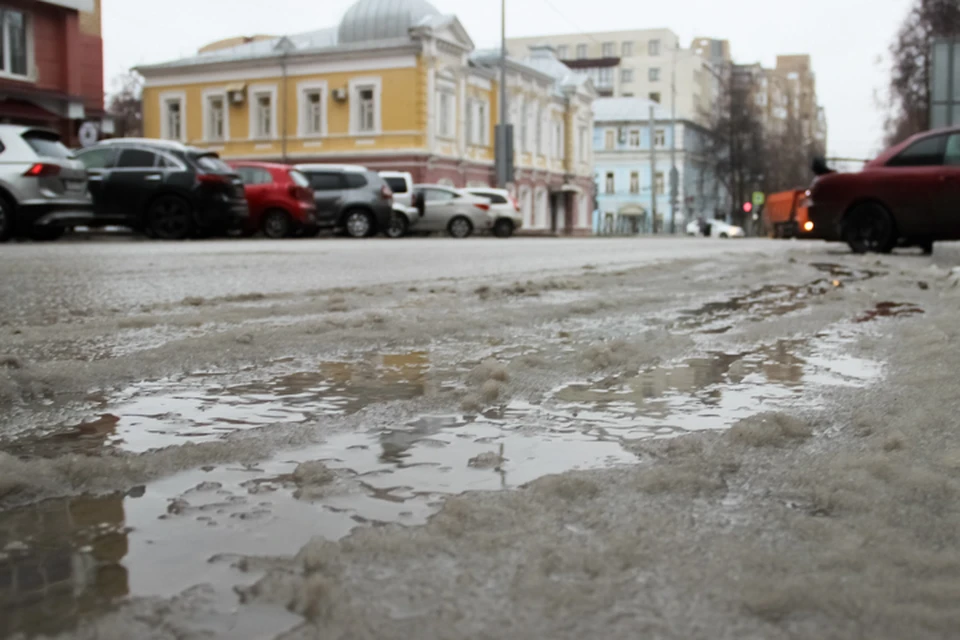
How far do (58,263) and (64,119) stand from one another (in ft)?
70.4

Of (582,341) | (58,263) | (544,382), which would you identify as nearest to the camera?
(544,382)

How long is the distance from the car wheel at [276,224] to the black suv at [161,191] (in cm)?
411

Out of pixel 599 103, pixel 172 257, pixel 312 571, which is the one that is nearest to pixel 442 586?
pixel 312 571

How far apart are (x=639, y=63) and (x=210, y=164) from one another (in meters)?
90.3

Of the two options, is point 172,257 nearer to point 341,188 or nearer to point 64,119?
point 341,188

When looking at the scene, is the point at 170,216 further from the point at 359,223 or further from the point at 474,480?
the point at 474,480

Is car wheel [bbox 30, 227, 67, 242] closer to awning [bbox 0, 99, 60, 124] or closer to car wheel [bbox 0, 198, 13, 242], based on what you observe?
car wheel [bbox 0, 198, 13, 242]

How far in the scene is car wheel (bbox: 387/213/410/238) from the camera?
94.9 ft

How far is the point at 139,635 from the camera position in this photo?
135 centimetres

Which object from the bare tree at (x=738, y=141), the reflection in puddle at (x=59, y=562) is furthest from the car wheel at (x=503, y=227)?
the bare tree at (x=738, y=141)

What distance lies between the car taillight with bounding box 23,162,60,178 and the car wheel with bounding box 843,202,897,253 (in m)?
9.86

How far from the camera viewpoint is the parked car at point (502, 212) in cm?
3247

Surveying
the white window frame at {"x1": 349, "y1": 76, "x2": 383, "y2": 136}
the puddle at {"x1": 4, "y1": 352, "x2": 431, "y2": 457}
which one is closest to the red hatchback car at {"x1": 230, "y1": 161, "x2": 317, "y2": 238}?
the puddle at {"x1": 4, "y1": 352, "x2": 431, "y2": 457}

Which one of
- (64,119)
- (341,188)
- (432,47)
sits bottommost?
(341,188)
